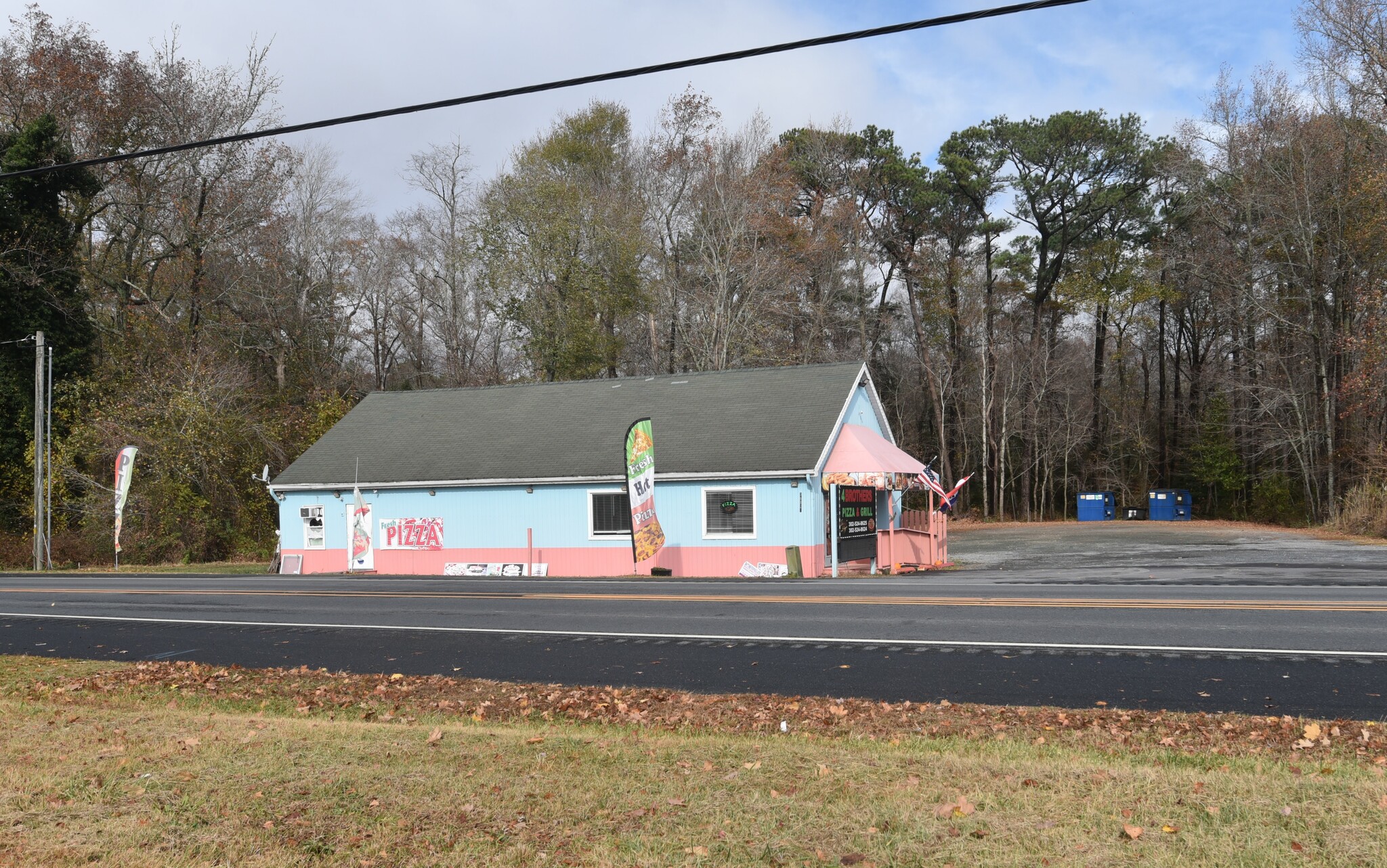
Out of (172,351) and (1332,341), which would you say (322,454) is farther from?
(1332,341)

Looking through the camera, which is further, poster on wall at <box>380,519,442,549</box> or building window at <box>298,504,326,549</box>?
building window at <box>298,504,326,549</box>

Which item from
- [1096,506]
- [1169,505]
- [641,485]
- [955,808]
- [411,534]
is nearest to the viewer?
[955,808]

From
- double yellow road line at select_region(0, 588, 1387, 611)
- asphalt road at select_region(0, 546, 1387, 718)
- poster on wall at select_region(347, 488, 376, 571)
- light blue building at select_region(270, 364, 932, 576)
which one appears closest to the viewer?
asphalt road at select_region(0, 546, 1387, 718)

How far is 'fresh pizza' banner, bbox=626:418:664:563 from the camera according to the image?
2350 centimetres

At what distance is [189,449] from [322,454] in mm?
8390

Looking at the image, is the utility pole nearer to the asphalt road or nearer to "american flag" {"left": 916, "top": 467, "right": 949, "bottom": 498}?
the asphalt road

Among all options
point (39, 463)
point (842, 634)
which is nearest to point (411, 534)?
point (39, 463)

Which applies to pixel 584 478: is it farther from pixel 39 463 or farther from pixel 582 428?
pixel 39 463

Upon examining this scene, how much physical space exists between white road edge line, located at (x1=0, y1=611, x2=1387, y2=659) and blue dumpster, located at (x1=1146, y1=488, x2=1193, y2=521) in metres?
42.7

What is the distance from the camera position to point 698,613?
49.4ft

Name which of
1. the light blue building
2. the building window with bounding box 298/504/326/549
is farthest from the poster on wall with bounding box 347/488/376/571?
the building window with bounding box 298/504/326/549

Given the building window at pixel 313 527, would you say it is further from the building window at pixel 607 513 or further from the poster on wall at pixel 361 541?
the building window at pixel 607 513

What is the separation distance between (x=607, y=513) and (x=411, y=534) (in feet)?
19.8

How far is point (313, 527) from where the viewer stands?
30.3 meters
